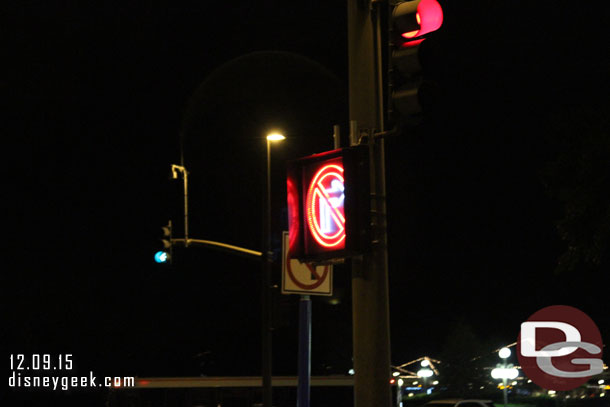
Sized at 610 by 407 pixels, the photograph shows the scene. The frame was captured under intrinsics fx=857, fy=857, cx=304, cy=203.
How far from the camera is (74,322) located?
6962cm

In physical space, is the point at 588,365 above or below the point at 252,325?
below

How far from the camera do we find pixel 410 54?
6375 mm

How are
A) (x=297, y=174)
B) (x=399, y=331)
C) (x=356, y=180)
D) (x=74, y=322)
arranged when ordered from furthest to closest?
(x=399, y=331) → (x=74, y=322) → (x=297, y=174) → (x=356, y=180)

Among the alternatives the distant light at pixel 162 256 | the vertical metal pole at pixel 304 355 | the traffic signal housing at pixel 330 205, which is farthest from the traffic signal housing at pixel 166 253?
the traffic signal housing at pixel 330 205

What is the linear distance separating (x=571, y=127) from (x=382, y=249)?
469 inches

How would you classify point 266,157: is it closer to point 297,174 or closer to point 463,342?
point 297,174

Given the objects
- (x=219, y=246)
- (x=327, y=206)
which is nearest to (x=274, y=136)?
(x=219, y=246)

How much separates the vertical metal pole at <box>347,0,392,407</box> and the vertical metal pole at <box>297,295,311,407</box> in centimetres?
442

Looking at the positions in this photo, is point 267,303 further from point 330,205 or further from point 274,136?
point 330,205

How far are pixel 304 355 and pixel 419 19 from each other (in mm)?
5846

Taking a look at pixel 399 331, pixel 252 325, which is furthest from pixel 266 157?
pixel 399 331

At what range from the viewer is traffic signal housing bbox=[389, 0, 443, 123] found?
636cm

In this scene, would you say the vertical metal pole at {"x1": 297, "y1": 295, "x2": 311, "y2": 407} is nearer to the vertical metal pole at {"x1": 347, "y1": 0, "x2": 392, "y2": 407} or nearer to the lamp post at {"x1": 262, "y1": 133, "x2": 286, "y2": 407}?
the vertical metal pole at {"x1": 347, "y1": 0, "x2": 392, "y2": 407}

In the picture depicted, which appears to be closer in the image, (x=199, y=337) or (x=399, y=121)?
(x=399, y=121)
